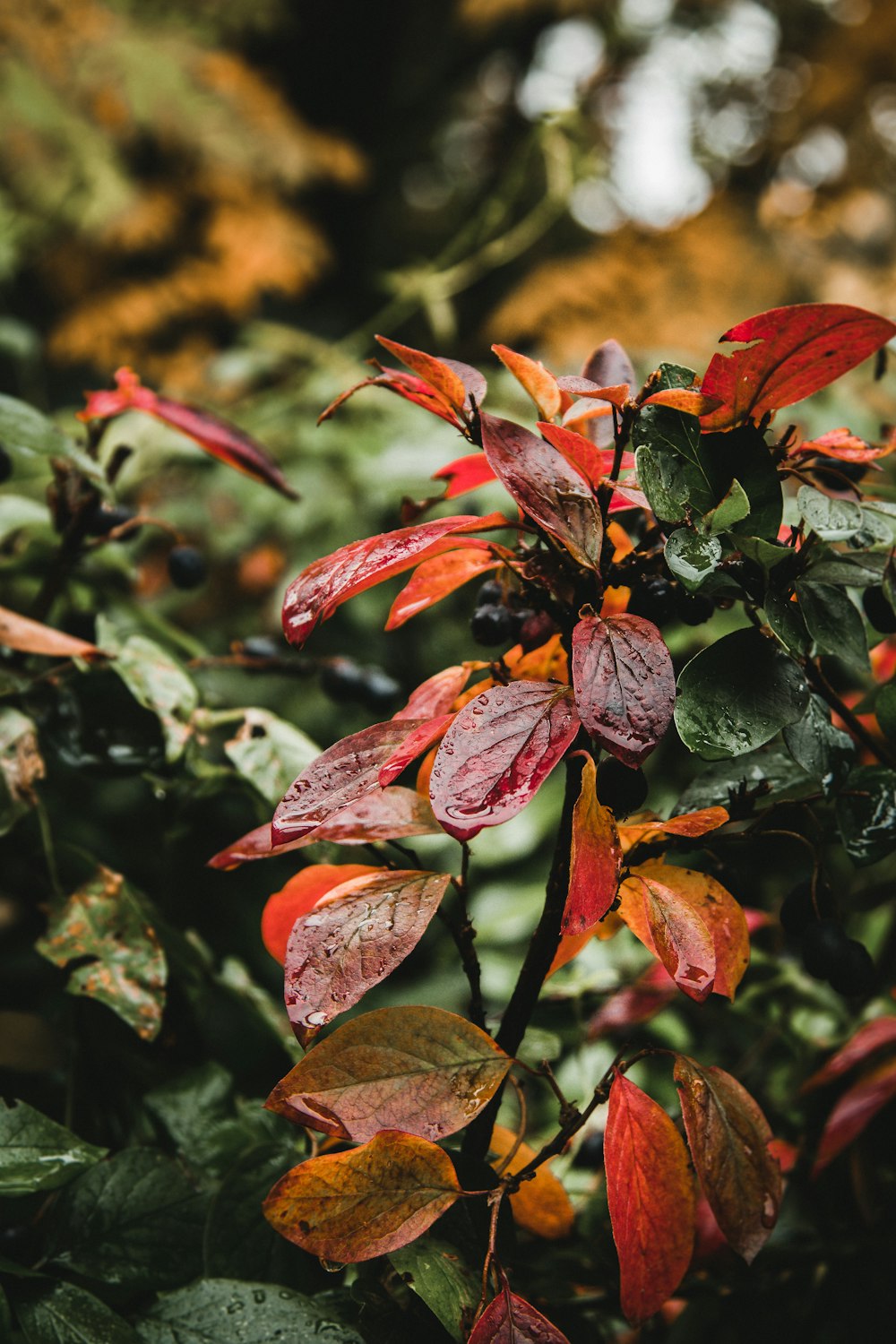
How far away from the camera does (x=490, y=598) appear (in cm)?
50

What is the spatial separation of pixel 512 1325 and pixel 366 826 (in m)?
0.20

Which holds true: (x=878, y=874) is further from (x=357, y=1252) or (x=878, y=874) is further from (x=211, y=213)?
(x=211, y=213)

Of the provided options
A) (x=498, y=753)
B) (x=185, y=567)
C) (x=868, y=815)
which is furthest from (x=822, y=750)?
(x=185, y=567)

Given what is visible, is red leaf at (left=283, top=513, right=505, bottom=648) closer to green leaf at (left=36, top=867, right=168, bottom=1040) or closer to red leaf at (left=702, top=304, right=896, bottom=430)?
red leaf at (left=702, top=304, right=896, bottom=430)

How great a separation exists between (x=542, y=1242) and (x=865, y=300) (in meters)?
2.51

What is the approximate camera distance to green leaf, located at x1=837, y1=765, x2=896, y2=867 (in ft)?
1.38

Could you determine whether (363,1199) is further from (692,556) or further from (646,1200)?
(692,556)

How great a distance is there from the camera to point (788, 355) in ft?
1.23

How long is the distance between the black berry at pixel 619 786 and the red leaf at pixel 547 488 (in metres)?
0.09

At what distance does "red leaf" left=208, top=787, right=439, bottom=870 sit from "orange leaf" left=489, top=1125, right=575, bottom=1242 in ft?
0.62

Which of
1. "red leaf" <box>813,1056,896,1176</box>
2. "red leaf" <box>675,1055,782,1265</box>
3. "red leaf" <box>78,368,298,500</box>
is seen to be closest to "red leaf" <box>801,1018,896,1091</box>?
"red leaf" <box>813,1056,896,1176</box>

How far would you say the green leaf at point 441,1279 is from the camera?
36 centimetres

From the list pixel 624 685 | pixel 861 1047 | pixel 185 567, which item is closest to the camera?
pixel 624 685

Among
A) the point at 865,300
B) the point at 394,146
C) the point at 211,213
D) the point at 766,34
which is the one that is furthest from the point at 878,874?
the point at 766,34
